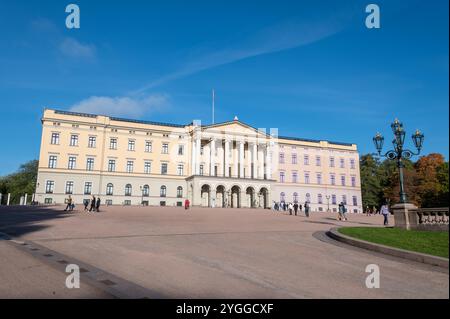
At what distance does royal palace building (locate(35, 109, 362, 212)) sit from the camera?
188ft

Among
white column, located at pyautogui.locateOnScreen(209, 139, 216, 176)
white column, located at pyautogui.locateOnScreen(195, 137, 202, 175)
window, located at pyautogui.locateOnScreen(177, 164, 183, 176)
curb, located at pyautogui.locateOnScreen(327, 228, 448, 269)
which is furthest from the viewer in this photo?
window, located at pyautogui.locateOnScreen(177, 164, 183, 176)

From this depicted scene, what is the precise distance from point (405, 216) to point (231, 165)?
52.6m

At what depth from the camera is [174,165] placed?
65.1 meters

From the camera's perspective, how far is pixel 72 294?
5668 mm

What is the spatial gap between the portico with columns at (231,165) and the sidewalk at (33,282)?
5261cm

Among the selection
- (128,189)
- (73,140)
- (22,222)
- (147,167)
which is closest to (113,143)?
(73,140)

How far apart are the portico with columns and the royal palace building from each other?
0.62 feet

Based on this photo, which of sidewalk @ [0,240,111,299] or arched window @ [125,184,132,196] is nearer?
sidewalk @ [0,240,111,299]

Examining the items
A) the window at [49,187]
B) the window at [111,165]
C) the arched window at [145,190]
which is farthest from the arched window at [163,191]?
the window at [49,187]

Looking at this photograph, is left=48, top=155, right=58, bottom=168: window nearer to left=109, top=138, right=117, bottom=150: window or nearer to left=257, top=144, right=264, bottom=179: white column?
left=109, top=138, right=117, bottom=150: window

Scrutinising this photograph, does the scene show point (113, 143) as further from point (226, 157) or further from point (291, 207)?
point (291, 207)

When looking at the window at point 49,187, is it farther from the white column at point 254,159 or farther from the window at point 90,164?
the white column at point 254,159

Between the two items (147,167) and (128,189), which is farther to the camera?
(147,167)

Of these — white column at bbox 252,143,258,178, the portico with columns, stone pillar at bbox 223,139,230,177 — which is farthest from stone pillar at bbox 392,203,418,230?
white column at bbox 252,143,258,178
